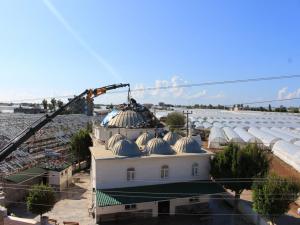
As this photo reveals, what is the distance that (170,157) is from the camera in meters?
25.4

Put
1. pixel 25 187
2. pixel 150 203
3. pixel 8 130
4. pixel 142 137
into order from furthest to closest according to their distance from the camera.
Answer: pixel 8 130 < pixel 142 137 < pixel 25 187 < pixel 150 203

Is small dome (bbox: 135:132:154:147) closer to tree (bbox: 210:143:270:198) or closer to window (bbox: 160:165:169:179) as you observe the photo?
window (bbox: 160:165:169:179)

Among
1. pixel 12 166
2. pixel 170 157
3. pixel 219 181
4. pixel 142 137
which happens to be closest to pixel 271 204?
pixel 219 181

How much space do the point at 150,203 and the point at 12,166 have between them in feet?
56.0

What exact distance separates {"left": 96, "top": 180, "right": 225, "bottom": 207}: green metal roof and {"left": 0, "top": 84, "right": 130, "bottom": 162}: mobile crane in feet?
22.0

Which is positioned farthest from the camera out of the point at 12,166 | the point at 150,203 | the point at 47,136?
the point at 47,136

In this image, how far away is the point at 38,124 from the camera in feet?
79.3

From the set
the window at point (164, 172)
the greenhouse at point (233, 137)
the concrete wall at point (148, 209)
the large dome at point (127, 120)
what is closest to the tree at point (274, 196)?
the concrete wall at point (148, 209)

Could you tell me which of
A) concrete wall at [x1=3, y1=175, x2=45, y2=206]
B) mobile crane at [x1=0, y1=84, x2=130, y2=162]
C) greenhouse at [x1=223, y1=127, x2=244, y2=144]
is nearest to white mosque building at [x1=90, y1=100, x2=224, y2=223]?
mobile crane at [x1=0, y1=84, x2=130, y2=162]

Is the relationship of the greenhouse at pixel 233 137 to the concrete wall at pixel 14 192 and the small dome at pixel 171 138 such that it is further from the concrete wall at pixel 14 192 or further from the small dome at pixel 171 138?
the concrete wall at pixel 14 192

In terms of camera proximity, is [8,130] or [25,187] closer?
[25,187]

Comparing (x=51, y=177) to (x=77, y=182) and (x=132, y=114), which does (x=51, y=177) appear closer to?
(x=77, y=182)

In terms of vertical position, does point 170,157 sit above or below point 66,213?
above

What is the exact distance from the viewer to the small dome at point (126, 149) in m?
24.8
